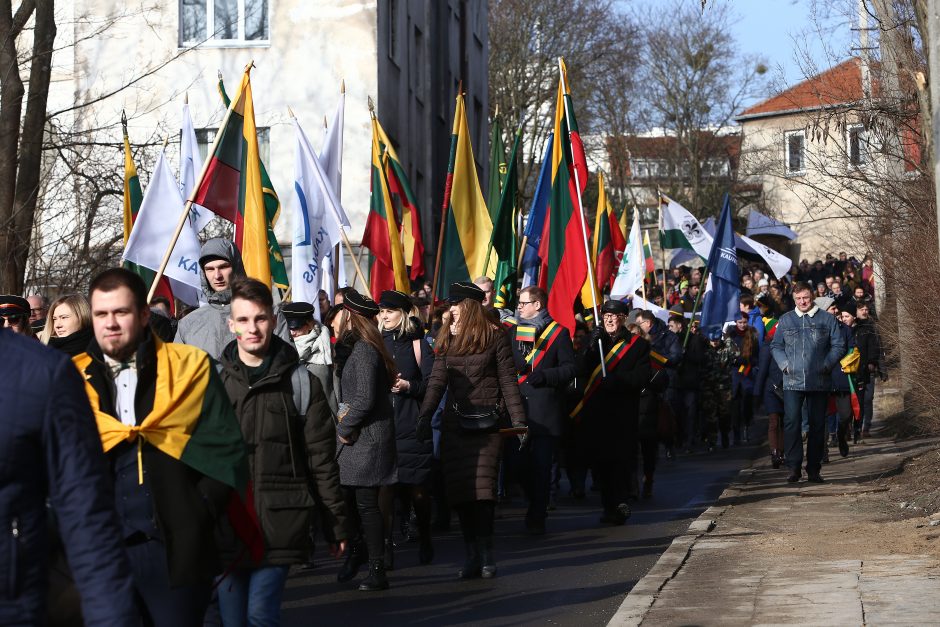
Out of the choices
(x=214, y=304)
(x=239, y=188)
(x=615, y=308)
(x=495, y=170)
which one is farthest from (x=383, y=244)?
(x=214, y=304)

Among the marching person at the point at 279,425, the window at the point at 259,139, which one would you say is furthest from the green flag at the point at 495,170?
the marching person at the point at 279,425

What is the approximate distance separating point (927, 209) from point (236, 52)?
16.2 meters

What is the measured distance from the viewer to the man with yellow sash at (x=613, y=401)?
13.0m

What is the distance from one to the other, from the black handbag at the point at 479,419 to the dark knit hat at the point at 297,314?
1241mm

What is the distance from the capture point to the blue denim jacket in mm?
15164

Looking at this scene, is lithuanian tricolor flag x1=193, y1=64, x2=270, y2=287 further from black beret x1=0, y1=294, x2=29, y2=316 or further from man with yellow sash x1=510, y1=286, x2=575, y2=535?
man with yellow sash x1=510, y1=286, x2=575, y2=535

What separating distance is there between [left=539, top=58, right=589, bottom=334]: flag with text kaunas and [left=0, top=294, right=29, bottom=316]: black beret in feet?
18.4

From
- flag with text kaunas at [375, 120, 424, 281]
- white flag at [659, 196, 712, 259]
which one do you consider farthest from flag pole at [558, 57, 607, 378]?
white flag at [659, 196, 712, 259]

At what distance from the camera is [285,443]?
21.2ft

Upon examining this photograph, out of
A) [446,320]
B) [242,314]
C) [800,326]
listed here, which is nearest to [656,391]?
[800,326]

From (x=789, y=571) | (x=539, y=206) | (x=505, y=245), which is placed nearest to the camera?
(x=789, y=571)

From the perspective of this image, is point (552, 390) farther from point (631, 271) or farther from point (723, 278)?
point (631, 271)

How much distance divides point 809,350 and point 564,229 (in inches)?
109

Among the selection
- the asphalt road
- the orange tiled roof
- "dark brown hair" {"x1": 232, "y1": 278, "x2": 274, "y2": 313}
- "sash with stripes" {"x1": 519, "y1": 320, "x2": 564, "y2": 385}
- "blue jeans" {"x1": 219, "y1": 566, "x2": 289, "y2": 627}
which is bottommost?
the asphalt road
